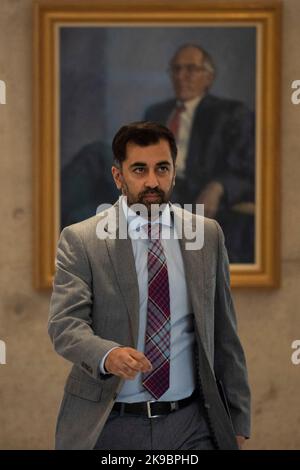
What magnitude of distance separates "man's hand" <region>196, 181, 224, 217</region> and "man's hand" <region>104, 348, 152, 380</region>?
206 cm

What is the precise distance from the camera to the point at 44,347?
4.21 m

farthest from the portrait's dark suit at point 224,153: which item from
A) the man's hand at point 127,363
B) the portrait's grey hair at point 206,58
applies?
the man's hand at point 127,363

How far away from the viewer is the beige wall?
4.14 m

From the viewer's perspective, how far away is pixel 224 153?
420 centimetres

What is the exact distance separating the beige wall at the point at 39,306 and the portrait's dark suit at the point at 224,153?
0.62ft

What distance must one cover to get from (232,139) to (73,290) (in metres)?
2.04

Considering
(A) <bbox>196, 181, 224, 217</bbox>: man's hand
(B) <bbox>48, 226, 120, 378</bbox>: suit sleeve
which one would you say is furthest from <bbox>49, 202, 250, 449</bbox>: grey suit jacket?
(A) <bbox>196, 181, 224, 217</bbox>: man's hand

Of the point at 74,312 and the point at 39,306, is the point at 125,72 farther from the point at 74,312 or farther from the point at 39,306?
the point at 74,312

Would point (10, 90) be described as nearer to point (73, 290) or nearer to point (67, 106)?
point (67, 106)

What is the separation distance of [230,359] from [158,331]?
0.30m

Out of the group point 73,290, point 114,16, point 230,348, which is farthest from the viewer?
point 114,16

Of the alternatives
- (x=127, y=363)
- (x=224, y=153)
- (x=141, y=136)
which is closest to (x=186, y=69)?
(x=224, y=153)

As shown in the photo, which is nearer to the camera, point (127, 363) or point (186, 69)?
point (127, 363)
